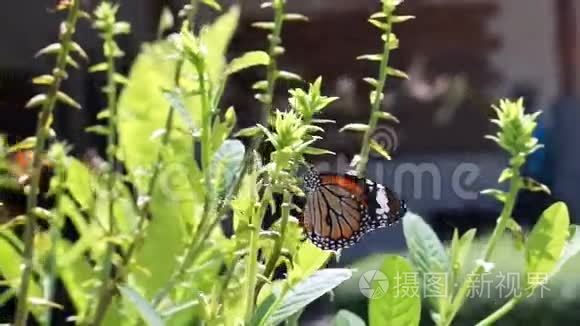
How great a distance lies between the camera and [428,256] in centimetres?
35

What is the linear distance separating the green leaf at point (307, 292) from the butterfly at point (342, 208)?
0.07 feet

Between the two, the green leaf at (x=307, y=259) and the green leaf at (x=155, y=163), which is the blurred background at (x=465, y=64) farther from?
the green leaf at (x=307, y=259)

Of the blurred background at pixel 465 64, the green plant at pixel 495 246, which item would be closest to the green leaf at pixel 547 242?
the green plant at pixel 495 246

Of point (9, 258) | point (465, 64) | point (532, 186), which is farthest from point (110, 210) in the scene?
point (465, 64)

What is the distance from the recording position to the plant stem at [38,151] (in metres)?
0.30

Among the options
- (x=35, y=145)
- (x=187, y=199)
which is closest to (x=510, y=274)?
(x=187, y=199)

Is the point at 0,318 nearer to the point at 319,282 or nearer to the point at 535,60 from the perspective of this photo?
the point at 319,282

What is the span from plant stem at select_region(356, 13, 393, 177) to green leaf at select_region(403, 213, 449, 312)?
3 centimetres

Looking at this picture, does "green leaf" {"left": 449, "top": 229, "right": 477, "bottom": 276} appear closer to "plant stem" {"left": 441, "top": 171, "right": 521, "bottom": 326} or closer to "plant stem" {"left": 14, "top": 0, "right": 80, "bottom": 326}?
"plant stem" {"left": 441, "top": 171, "right": 521, "bottom": 326}

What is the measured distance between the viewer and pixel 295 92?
0.30m

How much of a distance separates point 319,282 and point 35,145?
0.10 m

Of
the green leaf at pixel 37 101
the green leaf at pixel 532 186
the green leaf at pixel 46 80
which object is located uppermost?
the green leaf at pixel 46 80

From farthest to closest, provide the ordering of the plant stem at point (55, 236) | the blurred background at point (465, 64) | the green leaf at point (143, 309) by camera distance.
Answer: the blurred background at point (465, 64)
the plant stem at point (55, 236)
the green leaf at point (143, 309)

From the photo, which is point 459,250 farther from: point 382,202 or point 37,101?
point 37,101
